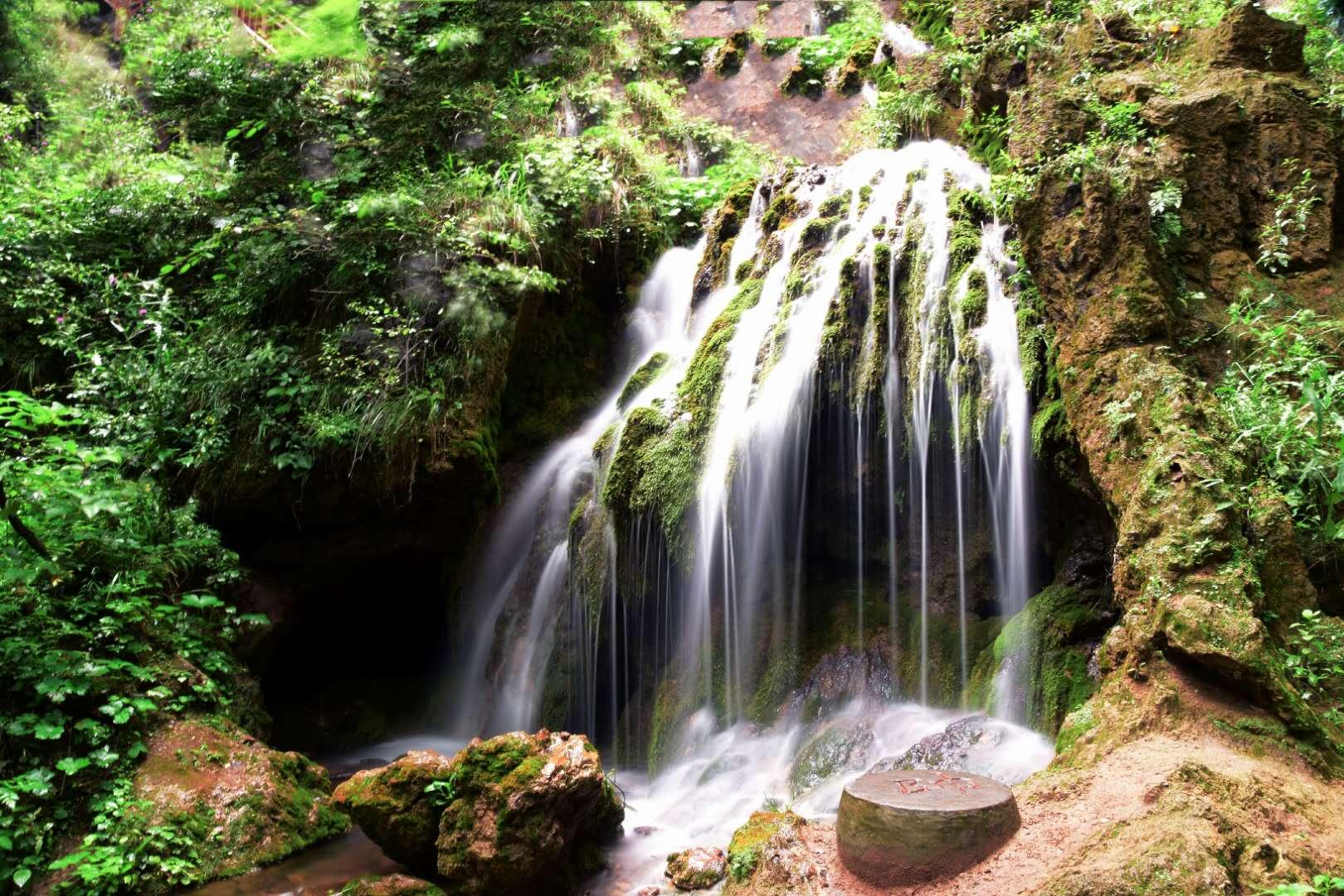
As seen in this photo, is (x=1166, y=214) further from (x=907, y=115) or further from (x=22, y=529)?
(x=22, y=529)

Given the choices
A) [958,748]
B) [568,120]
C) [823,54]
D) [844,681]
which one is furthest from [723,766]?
[823,54]

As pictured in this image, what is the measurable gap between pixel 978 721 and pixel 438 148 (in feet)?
28.5

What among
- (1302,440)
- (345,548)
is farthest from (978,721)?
(345,548)

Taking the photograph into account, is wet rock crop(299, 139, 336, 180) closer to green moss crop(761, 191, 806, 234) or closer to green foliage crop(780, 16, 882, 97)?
green moss crop(761, 191, 806, 234)

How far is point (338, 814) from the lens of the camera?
5773 millimetres

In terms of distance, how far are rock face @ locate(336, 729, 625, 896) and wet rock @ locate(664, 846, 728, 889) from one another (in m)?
0.61

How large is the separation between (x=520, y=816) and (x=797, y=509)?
3.08 metres

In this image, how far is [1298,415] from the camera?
455 cm

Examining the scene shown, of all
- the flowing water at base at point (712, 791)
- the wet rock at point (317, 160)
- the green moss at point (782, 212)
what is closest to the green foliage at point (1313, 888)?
the flowing water at base at point (712, 791)

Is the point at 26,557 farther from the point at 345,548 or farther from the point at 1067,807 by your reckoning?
the point at 1067,807

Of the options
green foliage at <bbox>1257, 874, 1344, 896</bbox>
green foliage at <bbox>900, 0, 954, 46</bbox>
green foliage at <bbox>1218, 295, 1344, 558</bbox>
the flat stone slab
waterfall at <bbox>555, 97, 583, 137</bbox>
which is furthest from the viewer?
waterfall at <bbox>555, 97, 583, 137</bbox>

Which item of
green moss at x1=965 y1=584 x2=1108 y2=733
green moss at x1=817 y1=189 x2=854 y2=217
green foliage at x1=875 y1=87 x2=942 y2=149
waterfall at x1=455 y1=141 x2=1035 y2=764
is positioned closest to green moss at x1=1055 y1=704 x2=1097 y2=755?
green moss at x1=965 y1=584 x2=1108 y2=733

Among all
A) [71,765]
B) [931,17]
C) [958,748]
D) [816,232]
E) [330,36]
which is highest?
[931,17]

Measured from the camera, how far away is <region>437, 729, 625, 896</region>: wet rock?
455 cm
